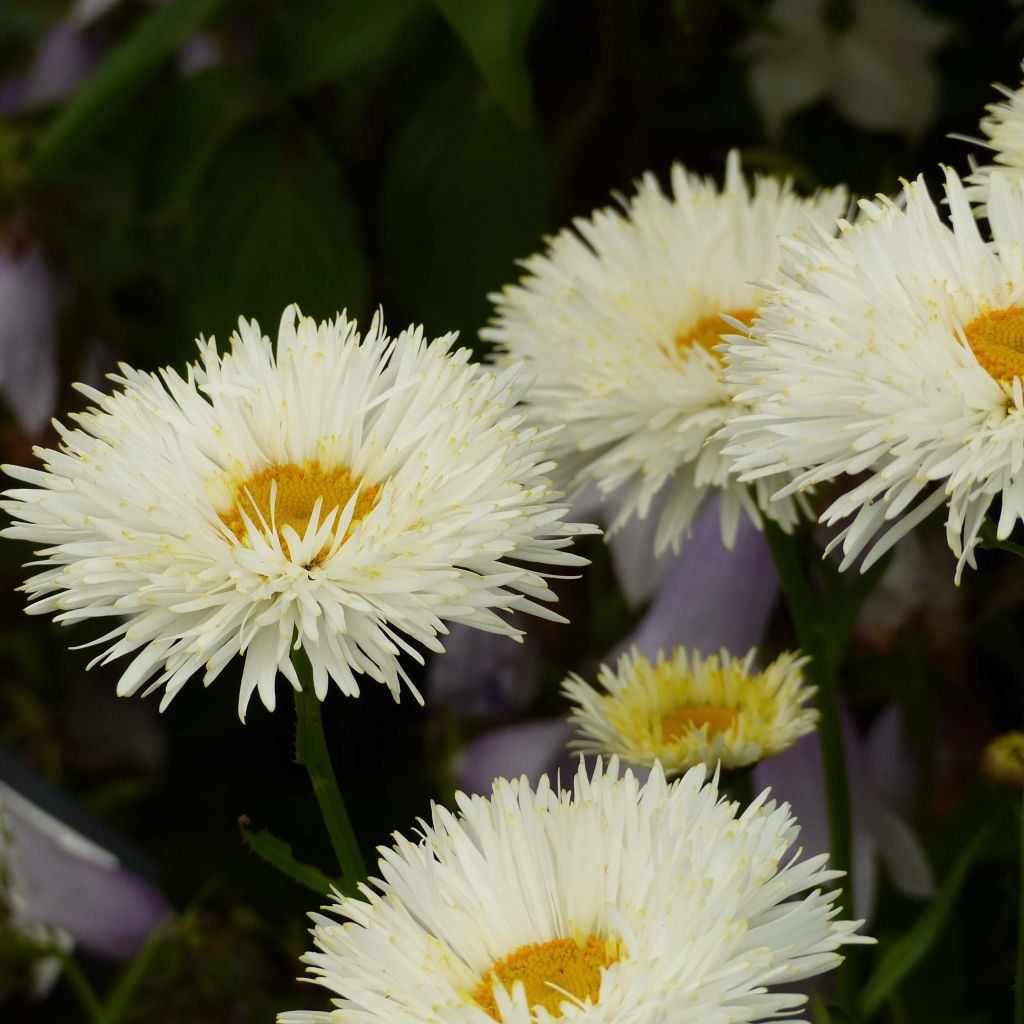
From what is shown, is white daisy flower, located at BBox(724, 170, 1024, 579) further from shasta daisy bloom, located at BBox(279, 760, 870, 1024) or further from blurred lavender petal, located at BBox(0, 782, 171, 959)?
blurred lavender petal, located at BBox(0, 782, 171, 959)

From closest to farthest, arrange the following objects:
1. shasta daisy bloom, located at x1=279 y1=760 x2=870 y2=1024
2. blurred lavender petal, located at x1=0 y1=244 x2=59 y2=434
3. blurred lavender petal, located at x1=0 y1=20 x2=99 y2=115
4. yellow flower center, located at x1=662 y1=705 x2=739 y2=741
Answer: shasta daisy bloom, located at x1=279 y1=760 x2=870 y2=1024 → yellow flower center, located at x1=662 y1=705 x2=739 y2=741 → blurred lavender petal, located at x1=0 y1=244 x2=59 y2=434 → blurred lavender petal, located at x1=0 y1=20 x2=99 y2=115

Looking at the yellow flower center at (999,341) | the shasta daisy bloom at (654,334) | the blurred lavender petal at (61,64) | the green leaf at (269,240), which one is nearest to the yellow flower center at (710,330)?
the shasta daisy bloom at (654,334)

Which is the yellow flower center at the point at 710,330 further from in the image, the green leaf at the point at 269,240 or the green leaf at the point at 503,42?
the green leaf at the point at 269,240

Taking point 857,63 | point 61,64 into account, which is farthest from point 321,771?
point 61,64

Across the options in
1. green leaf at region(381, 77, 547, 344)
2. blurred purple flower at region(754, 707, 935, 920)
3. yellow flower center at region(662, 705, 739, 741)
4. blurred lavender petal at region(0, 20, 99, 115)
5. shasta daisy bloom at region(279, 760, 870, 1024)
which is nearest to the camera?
shasta daisy bloom at region(279, 760, 870, 1024)

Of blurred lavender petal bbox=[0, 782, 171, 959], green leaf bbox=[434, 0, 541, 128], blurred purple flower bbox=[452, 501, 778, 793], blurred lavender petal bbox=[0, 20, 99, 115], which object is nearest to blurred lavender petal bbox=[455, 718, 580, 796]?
blurred purple flower bbox=[452, 501, 778, 793]

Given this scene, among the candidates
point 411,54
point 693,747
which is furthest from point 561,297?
point 411,54

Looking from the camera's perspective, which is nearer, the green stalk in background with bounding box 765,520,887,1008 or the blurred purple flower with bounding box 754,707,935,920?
the green stalk in background with bounding box 765,520,887,1008

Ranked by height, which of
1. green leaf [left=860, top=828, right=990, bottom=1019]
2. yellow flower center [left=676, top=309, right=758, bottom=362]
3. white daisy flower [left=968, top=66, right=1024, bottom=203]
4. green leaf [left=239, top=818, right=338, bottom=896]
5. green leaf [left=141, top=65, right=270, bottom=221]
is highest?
green leaf [left=141, top=65, right=270, bottom=221]
